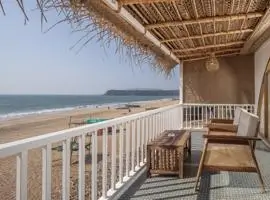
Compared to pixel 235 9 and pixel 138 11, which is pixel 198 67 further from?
pixel 138 11

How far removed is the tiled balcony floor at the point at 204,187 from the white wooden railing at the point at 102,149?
0.25m

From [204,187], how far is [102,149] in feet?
4.13

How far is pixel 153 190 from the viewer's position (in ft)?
13.4

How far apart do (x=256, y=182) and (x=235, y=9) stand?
2.31 meters

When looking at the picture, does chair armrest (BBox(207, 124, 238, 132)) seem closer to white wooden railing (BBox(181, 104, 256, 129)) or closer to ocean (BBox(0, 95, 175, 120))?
white wooden railing (BBox(181, 104, 256, 129))

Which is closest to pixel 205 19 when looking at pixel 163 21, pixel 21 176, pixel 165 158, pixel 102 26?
pixel 163 21

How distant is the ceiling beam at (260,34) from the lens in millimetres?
5709

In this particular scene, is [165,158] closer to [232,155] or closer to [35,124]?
[232,155]

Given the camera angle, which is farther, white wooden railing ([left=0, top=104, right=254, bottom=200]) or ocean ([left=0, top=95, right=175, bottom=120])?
ocean ([left=0, top=95, right=175, bottom=120])

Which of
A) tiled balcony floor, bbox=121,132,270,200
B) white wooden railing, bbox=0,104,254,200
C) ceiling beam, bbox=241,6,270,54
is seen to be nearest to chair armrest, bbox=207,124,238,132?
white wooden railing, bbox=0,104,254,200

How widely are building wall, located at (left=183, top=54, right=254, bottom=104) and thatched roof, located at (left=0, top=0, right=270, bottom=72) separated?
91.5 inches

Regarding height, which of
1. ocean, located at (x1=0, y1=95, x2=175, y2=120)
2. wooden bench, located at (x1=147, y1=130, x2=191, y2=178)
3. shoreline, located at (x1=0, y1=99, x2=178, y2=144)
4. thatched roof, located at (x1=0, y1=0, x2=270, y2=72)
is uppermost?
thatched roof, located at (x1=0, y1=0, x2=270, y2=72)

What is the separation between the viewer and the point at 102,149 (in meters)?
3.80

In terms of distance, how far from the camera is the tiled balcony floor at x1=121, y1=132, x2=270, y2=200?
3836mm
